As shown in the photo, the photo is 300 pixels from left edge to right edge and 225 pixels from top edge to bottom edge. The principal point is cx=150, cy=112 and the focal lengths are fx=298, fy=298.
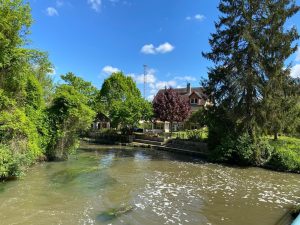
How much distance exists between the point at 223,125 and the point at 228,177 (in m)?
7.69

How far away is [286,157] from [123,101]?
30.1 metres

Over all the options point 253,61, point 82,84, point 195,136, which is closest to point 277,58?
point 253,61

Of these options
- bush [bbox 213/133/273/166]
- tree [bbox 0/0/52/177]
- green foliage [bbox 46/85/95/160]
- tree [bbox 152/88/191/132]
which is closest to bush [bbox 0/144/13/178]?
tree [bbox 0/0/52/177]

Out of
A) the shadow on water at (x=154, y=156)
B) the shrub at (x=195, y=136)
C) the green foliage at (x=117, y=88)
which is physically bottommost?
the shadow on water at (x=154, y=156)

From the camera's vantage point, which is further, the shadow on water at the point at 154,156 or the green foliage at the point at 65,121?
the shadow on water at the point at 154,156

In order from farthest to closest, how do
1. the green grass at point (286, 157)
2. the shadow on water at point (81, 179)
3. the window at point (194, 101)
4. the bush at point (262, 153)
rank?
the window at point (194, 101)
the bush at point (262, 153)
the green grass at point (286, 157)
the shadow on water at point (81, 179)

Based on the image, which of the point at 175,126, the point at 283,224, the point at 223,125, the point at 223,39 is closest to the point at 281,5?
the point at 223,39

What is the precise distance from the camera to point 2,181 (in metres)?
13.7

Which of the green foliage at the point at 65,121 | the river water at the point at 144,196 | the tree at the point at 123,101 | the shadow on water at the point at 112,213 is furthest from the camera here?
the tree at the point at 123,101

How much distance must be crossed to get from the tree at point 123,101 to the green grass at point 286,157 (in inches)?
784

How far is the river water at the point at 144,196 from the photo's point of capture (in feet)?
32.7

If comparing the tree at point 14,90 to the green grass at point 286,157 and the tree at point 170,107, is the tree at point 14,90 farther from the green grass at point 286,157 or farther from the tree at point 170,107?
the tree at point 170,107

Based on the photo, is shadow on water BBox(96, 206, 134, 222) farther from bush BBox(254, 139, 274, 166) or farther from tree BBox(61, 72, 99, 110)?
tree BBox(61, 72, 99, 110)

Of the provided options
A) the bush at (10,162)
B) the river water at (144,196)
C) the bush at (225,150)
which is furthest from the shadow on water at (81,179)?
the bush at (225,150)
